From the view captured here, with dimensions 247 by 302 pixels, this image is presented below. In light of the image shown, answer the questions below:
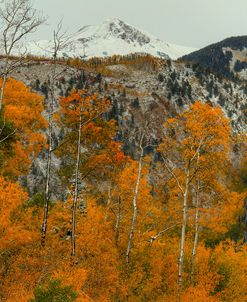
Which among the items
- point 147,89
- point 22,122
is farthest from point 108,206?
point 147,89

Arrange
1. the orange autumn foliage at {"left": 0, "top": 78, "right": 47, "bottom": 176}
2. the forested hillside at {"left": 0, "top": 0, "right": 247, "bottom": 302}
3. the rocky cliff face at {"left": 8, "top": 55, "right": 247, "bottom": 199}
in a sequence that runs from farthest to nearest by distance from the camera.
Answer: the rocky cliff face at {"left": 8, "top": 55, "right": 247, "bottom": 199}
the orange autumn foliage at {"left": 0, "top": 78, "right": 47, "bottom": 176}
the forested hillside at {"left": 0, "top": 0, "right": 247, "bottom": 302}

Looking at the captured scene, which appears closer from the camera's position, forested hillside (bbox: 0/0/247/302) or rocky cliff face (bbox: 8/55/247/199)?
forested hillside (bbox: 0/0/247/302)

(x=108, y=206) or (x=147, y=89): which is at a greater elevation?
(x=147, y=89)

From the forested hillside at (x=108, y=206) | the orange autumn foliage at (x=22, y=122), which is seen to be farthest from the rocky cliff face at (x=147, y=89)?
the forested hillside at (x=108, y=206)

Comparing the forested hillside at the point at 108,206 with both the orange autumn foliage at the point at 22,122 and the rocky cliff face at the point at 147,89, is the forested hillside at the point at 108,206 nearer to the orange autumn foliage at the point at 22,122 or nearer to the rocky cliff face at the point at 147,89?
the orange autumn foliage at the point at 22,122

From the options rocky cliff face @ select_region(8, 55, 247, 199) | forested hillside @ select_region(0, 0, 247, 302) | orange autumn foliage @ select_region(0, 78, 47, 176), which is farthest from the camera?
rocky cliff face @ select_region(8, 55, 247, 199)

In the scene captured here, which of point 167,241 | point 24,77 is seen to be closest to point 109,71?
point 24,77

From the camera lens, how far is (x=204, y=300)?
83.8 ft

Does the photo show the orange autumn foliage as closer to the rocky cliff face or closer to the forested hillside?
the forested hillside

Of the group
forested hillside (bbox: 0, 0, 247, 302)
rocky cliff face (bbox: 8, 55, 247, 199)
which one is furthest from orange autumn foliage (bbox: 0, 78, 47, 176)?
rocky cliff face (bbox: 8, 55, 247, 199)

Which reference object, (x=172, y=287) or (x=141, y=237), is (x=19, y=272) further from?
(x=172, y=287)

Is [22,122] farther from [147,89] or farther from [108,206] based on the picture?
[147,89]

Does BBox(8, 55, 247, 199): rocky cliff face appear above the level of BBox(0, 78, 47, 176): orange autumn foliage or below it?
above

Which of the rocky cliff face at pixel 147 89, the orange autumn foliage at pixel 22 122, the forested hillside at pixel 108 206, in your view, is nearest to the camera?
the forested hillside at pixel 108 206
